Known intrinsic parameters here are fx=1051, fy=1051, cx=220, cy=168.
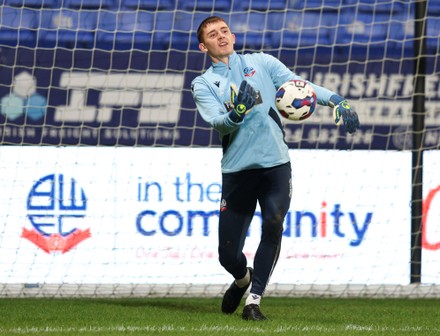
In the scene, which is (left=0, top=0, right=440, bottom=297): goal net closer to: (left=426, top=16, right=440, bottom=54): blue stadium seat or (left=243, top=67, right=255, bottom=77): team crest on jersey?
(left=426, top=16, right=440, bottom=54): blue stadium seat

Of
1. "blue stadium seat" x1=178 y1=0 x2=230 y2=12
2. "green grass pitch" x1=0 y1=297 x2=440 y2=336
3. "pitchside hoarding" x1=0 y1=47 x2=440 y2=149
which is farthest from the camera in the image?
"blue stadium seat" x1=178 y1=0 x2=230 y2=12

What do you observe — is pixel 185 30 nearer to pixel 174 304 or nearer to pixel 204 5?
pixel 204 5

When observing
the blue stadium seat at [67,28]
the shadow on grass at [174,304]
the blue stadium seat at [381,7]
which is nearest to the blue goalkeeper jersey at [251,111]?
the shadow on grass at [174,304]

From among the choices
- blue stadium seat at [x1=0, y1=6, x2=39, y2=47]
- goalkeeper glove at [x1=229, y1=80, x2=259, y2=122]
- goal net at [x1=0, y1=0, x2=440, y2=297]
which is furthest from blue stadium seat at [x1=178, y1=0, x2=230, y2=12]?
goalkeeper glove at [x1=229, y1=80, x2=259, y2=122]

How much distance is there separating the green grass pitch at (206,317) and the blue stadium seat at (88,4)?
267 centimetres

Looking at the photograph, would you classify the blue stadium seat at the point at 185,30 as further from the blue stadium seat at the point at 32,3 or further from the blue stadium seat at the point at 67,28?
the blue stadium seat at the point at 32,3

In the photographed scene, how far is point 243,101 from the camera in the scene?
566 centimetres

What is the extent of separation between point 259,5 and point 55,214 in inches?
106

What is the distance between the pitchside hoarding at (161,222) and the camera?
27.3 ft

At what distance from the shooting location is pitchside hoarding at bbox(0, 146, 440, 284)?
27.3 feet

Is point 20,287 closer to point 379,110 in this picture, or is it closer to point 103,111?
point 103,111

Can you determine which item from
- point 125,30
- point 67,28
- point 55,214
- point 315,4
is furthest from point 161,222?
point 315,4

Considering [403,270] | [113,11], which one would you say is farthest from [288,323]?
[113,11]

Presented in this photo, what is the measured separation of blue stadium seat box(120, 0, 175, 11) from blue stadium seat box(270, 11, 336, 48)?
0.92 metres
